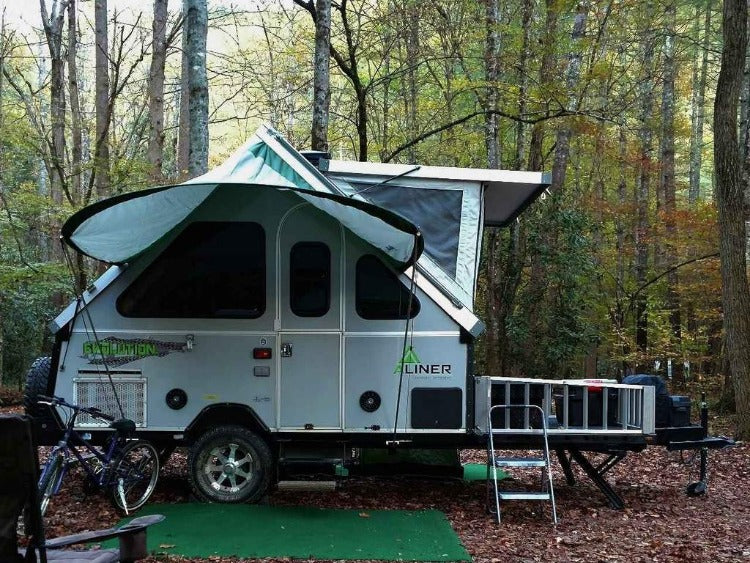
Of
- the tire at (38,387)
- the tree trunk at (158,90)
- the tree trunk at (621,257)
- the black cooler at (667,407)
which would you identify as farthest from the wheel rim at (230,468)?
the tree trunk at (621,257)

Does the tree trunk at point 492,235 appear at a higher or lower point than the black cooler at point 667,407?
higher

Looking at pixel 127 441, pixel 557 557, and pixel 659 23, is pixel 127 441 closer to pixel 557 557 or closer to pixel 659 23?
pixel 557 557

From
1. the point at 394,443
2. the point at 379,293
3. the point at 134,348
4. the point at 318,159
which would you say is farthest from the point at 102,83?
the point at 394,443

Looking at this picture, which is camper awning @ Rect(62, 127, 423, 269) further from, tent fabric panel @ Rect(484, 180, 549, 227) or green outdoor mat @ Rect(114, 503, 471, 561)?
green outdoor mat @ Rect(114, 503, 471, 561)

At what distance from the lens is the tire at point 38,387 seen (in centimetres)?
646

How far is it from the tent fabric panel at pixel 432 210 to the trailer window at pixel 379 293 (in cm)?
95

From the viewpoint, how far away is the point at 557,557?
541cm

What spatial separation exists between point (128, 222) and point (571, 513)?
4.56 meters

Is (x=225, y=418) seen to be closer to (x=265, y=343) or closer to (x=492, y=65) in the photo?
(x=265, y=343)

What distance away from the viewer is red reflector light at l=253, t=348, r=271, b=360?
6512mm

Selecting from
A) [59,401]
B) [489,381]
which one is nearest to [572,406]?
[489,381]

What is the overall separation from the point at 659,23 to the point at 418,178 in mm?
14185

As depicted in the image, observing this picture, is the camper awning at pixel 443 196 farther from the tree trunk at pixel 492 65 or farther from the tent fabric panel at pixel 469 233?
the tree trunk at pixel 492 65

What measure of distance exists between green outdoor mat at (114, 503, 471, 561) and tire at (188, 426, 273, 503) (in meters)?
0.13
